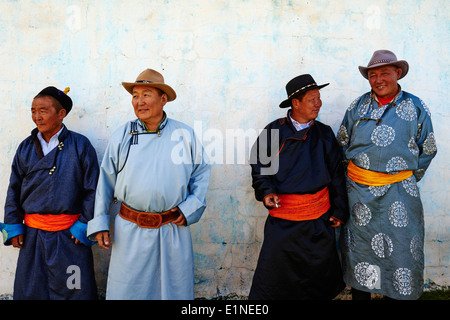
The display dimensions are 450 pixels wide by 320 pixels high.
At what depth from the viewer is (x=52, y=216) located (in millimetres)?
3121

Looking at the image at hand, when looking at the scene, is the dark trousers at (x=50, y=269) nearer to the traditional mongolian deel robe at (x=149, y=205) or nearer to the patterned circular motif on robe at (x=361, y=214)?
the traditional mongolian deel robe at (x=149, y=205)

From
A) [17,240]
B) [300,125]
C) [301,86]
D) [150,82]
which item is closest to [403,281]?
[300,125]

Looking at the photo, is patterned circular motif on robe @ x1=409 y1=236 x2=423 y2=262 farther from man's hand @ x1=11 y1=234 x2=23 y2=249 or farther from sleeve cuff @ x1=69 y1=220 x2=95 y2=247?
man's hand @ x1=11 y1=234 x2=23 y2=249

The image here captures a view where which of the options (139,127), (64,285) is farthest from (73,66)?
(64,285)

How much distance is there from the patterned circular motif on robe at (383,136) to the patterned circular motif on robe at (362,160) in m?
0.14

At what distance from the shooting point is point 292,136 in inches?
126

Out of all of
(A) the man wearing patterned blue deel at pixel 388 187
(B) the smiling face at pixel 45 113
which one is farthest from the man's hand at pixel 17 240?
(A) the man wearing patterned blue deel at pixel 388 187

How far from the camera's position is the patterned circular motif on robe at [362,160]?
3092 millimetres

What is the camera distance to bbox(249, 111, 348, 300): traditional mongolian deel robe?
3090 mm

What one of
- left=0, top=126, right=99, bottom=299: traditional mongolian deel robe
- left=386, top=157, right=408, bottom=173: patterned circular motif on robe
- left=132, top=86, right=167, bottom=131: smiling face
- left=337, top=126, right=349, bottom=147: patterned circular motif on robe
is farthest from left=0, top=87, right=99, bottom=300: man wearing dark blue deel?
left=386, top=157, right=408, bottom=173: patterned circular motif on robe
